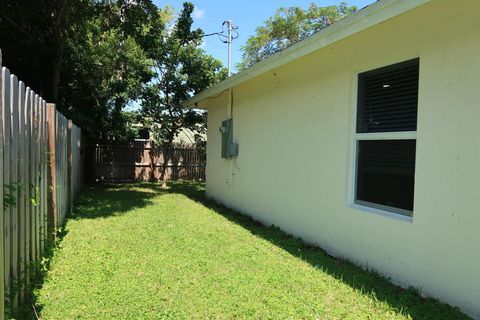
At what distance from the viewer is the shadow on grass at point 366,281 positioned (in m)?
3.21

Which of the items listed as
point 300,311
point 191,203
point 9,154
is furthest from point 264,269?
point 191,203

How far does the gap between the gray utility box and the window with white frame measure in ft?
13.7

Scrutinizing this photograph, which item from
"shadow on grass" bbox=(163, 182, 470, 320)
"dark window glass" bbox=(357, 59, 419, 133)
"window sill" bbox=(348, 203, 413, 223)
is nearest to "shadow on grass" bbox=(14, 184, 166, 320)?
"shadow on grass" bbox=(163, 182, 470, 320)

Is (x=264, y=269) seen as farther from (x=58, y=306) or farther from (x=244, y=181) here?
(x=244, y=181)

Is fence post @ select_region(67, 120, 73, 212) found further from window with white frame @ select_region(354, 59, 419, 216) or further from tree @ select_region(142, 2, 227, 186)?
tree @ select_region(142, 2, 227, 186)

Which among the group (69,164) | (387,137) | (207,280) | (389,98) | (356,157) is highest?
(389,98)

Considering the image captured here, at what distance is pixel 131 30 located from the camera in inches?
435

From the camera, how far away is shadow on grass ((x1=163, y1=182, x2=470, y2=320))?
3.21 m

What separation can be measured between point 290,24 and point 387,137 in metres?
22.0

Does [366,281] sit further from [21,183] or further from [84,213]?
[84,213]

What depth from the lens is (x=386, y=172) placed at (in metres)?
4.29

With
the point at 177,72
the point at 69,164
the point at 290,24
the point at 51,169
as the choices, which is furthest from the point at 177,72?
the point at 290,24

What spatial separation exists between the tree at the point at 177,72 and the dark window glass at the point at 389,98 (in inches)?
385

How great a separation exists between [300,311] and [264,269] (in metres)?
1.09
